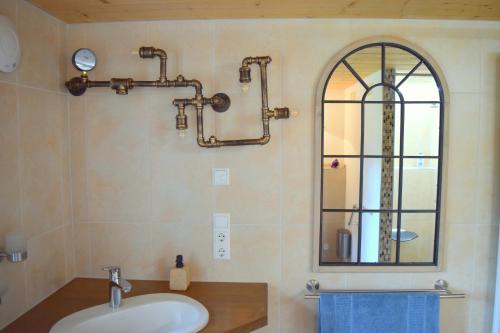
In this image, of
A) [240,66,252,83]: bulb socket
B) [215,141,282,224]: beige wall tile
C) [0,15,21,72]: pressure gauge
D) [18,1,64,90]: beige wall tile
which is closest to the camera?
[0,15,21,72]: pressure gauge

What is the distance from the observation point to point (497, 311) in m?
1.41

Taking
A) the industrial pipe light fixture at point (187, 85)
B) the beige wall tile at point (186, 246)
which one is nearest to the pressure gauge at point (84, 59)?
the industrial pipe light fixture at point (187, 85)

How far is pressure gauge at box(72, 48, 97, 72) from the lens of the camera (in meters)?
1.38

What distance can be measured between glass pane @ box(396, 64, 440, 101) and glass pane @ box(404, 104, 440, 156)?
0.14 ft

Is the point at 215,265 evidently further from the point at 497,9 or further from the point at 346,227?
the point at 497,9

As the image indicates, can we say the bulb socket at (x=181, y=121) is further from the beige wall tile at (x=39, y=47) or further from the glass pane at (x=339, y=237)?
Answer: the glass pane at (x=339, y=237)

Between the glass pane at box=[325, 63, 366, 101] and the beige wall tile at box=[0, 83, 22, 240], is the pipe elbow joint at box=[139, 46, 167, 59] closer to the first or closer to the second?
the beige wall tile at box=[0, 83, 22, 240]

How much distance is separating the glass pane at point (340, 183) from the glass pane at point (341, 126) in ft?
0.20

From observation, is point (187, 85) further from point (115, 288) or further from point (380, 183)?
point (380, 183)

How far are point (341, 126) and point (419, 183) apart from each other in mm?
460

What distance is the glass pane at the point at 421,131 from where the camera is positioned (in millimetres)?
1448

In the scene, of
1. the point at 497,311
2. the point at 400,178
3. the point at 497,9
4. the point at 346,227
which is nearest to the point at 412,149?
the point at 400,178

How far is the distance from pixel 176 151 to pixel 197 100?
0.27 metres

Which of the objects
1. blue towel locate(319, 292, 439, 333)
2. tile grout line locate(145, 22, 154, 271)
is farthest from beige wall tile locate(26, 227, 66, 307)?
blue towel locate(319, 292, 439, 333)
